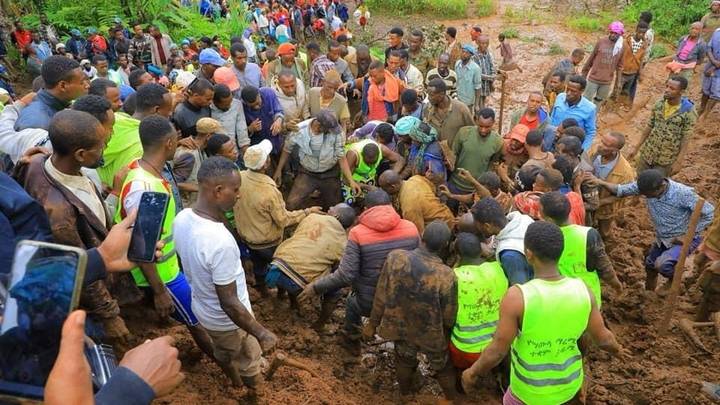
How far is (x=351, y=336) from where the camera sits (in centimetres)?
487

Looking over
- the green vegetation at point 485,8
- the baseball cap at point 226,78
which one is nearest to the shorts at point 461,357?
the baseball cap at point 226,78

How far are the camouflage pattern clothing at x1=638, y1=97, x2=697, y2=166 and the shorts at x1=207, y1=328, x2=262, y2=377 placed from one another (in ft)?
18.6

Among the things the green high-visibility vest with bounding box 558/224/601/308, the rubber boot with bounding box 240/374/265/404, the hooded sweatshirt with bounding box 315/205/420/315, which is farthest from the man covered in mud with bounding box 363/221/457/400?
the rubber boot with bounding box 240/374/265/404

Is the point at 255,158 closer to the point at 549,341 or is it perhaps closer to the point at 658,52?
the point at 549,341

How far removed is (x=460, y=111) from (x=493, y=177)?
1.35m

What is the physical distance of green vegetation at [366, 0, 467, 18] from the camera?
64.3ft

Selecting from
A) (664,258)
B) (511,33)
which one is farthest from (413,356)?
(511,33)

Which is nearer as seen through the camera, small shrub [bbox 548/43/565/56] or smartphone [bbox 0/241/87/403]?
smartphone [bbox 0/241/87/403]

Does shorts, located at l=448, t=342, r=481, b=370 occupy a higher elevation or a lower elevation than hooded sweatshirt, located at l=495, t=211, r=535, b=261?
lower

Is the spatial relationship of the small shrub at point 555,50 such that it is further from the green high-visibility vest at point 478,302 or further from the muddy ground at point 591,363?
the green high-visibility vest at point 478,302

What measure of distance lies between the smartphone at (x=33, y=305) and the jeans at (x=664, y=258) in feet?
17.5

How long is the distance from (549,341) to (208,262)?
200 centimetres

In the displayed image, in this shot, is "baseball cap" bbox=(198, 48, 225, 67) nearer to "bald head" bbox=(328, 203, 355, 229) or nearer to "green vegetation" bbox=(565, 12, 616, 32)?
"bald head" bbox=(328, 203, 355, 229)

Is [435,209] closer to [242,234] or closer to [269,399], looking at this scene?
[242,234]
